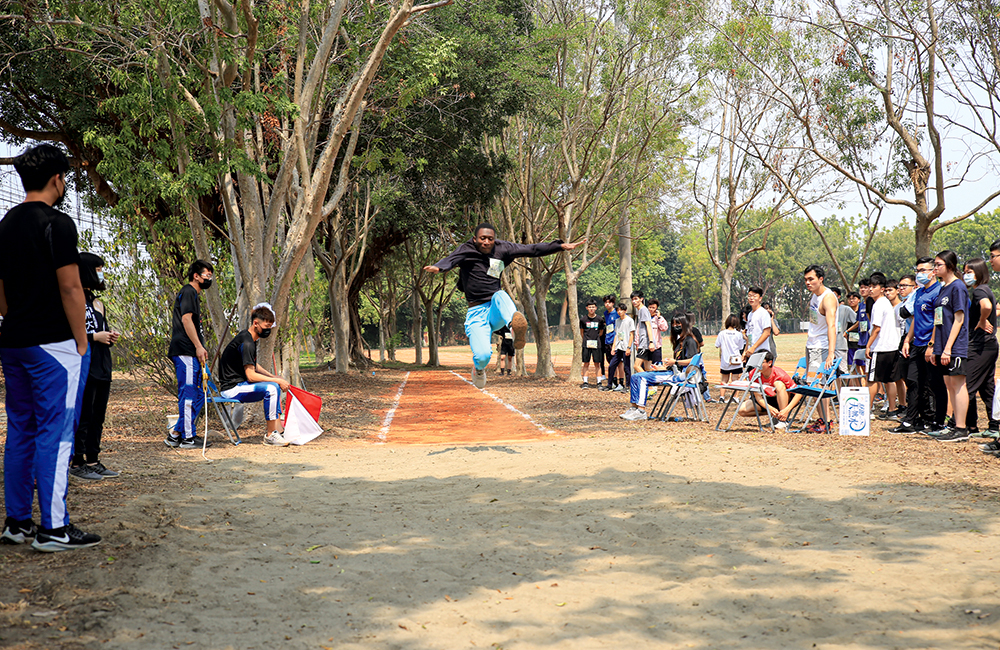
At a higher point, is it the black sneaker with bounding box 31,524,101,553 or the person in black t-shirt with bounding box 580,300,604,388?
the person in black t-shirt with bounding box 580,300,604,388

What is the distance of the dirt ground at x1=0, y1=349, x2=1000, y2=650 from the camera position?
11.8 ft

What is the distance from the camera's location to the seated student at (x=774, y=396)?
35.4 ft

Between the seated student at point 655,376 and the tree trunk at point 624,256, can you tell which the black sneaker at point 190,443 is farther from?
the tree trunk at point 624,256

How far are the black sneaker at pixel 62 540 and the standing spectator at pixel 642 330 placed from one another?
38.0ft

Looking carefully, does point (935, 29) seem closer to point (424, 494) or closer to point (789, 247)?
point (424, 494)

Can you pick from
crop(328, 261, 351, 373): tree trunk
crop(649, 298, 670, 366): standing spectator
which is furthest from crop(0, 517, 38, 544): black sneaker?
crop(328, 261, 351, 373): tree trunk

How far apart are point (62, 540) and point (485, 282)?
5.31 metres

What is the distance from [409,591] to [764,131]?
22.0 meters

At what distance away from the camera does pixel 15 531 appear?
464 cm

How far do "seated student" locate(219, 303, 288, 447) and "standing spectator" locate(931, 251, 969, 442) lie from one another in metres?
7.63

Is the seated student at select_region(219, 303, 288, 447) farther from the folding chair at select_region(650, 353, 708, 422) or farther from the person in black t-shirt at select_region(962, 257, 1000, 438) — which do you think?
the person in black t-shirt at select_region(962, 257, 1000, 438)

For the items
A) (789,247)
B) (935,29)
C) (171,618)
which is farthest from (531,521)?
(789,247)

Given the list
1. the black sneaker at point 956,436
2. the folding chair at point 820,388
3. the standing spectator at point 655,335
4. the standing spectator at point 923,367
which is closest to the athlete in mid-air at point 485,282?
the folding chair at point 820,388

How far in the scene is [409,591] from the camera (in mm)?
4176
